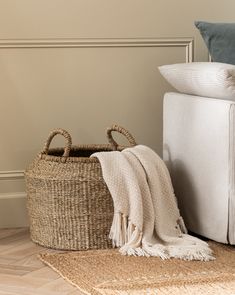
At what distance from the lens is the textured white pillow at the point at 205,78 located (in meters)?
2.47

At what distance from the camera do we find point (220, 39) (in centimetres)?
287

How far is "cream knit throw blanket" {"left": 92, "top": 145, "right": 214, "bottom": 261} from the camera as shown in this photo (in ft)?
8.14

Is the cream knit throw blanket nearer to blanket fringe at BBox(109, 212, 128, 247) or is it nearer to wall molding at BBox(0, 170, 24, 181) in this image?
blanket fringe at BBox(109, 212, 128, 247)

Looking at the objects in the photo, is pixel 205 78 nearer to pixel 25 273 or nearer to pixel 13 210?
pixel 25 273

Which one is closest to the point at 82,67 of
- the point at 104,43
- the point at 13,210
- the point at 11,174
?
the point at 104,43

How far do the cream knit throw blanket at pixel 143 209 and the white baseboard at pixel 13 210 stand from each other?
23.6 inches

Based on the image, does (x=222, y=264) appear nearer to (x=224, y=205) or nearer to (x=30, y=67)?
(x=224, y=205)

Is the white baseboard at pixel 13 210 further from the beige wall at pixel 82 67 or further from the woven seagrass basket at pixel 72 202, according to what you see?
the woven seagrass basket at pixel 72 202

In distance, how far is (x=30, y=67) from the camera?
3021 mm

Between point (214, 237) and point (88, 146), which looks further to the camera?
point (88, 146)

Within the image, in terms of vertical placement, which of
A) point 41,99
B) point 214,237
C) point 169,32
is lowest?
point 214,237

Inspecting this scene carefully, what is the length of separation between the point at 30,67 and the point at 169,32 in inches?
24.7

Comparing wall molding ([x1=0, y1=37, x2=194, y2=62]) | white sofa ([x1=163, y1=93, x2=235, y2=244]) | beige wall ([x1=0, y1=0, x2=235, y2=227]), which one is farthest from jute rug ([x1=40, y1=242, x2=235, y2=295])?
wall molding ([x1=0, y1=37, x2=194, y2=62])

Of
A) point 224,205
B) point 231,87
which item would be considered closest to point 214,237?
point 224,205
